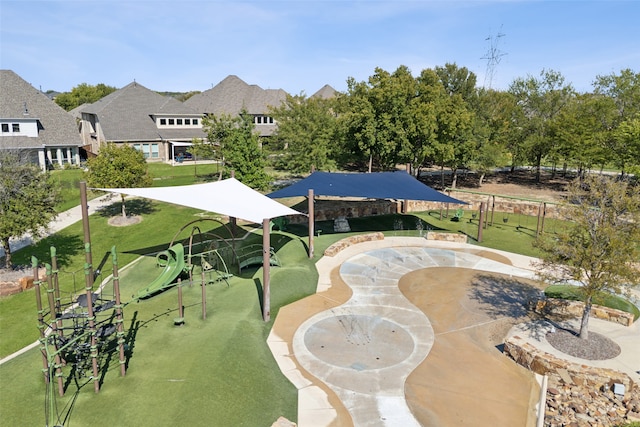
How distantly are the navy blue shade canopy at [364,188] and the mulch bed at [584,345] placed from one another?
9523 mm

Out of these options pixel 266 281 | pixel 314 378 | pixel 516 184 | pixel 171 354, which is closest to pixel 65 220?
pixel 266 281

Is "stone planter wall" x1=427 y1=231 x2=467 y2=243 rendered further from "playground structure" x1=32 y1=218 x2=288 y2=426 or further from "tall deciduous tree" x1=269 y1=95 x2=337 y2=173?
"playground structure" x1=32 y1=218 x2=288 y2=426

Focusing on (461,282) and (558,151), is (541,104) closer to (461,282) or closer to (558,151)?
(558,151)

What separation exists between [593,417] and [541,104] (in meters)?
41.4

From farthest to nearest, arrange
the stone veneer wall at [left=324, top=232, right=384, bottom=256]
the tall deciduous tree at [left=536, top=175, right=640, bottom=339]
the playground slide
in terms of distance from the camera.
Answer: the stone veneer wall at [left=324, top=232, right=384, bottom=256] < the playground slide < the tall deciduous tree at [left=536, top=175, right=640, bottom=339]

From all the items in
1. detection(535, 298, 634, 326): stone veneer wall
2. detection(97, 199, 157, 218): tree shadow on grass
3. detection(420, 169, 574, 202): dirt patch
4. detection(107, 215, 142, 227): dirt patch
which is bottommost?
detection(535, 298, 634, 326): stone veneer wall

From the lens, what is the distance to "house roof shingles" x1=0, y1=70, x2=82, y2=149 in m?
39.9

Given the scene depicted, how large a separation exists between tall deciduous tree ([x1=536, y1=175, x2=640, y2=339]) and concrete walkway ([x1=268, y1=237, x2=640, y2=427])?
2413 millimetres

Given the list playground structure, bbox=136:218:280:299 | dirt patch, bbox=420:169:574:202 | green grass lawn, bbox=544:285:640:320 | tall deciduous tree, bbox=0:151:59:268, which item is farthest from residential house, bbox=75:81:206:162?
green grass lawn, bbox=544:285:640:320

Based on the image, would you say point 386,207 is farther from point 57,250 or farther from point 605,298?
point 57,250

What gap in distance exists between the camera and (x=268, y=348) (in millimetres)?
12742

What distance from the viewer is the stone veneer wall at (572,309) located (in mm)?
14938

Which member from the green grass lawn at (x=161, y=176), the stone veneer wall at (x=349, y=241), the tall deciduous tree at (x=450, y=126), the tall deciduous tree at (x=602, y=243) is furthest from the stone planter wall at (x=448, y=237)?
the green grass lawn at (x=161, y=176)

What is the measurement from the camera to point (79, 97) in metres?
84.8
